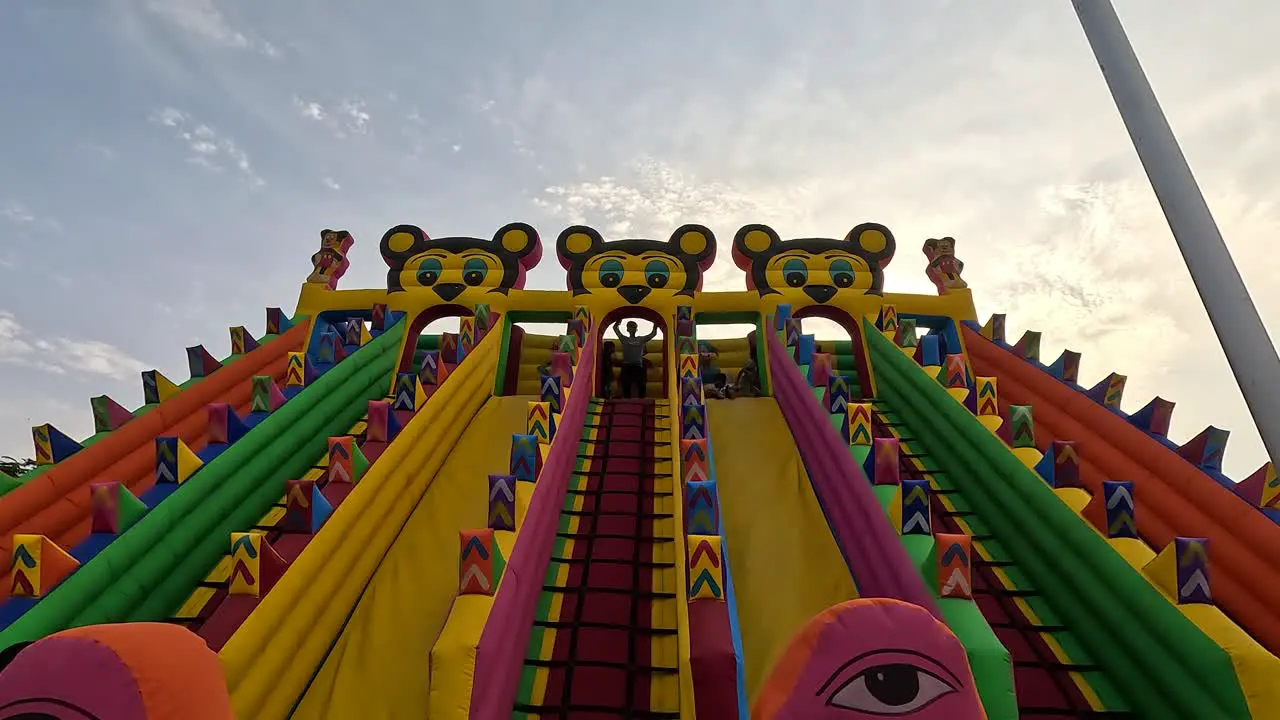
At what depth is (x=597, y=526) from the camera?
4.98m

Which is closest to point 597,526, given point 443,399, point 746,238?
point 443,399

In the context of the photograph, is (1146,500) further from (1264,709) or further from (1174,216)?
(1174,216)

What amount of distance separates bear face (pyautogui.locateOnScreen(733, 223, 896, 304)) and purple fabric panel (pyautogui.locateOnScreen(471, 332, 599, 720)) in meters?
4.10

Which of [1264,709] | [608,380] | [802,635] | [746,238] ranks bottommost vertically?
[1264,709]

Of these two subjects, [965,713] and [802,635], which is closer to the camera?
[965,713]

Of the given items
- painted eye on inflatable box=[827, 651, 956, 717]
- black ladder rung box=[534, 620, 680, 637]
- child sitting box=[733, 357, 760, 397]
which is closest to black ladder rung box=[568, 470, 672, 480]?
black ladder rung box=[534, 620, 680, 637]

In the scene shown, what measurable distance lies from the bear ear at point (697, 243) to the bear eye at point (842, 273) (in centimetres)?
154

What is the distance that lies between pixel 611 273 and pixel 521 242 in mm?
1518

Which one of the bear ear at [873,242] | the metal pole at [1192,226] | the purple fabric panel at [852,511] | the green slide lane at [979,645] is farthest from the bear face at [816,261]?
the metal pole at [1192,226]

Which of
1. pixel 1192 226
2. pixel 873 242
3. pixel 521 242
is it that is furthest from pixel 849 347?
pixel 1192 226

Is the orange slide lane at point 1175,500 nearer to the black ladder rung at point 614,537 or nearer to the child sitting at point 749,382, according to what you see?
the black ladder rung at point 614,537

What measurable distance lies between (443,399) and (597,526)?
192 cm

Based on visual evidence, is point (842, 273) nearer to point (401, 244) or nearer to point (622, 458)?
point (622, 458)

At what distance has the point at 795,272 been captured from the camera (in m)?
8.72
